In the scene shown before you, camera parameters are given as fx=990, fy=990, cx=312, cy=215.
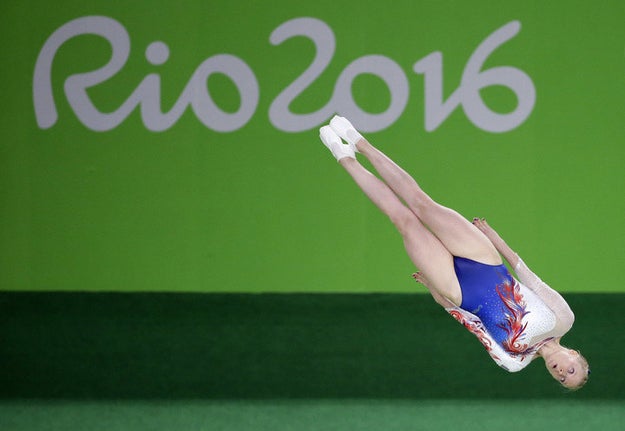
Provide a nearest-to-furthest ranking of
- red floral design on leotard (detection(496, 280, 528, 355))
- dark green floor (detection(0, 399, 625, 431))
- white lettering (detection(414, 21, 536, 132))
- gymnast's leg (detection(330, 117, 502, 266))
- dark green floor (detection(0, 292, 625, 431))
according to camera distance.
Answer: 1. gymnast's leg (detection(330, 117, 502, 266))
2. red floral design on leotard (detection(496, 280, 528, 355))
3. dark green floor (detection(0, 399, 625, 431))
4. white lettering (detection(414, 21, 536, 132))
5. dark green floor (detection(0, 292, 625, 431))

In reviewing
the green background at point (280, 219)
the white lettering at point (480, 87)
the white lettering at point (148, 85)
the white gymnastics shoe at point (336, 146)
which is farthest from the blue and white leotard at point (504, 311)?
the white lettering at point (148, 85)

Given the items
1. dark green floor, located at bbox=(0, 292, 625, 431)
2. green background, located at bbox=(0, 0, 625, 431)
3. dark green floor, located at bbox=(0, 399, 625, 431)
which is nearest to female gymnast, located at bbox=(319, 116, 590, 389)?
dark green floor, located at bbox=(0, 399, 625, 431)

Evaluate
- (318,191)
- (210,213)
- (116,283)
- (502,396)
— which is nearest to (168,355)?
(116,283)

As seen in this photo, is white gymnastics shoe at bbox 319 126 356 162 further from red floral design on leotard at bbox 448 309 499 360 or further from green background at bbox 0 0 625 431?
green background at bbox 0 0 625 431

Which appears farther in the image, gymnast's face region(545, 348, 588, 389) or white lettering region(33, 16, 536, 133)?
white lettering region(33, 16, 536, 133)

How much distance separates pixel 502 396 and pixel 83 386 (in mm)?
2919

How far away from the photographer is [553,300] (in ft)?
16.9

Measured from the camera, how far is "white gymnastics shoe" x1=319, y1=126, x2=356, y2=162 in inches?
202

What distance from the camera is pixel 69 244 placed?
6859mm

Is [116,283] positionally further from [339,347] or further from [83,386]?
[339,347]

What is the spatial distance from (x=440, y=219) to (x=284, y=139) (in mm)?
2068

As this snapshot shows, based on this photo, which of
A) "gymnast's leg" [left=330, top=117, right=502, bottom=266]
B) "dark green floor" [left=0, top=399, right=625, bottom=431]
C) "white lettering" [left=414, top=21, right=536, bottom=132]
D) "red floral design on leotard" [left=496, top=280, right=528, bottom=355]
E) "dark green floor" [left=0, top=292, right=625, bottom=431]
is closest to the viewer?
"gymnast's leg" [left=330, top=117, right=502, bottom=266]

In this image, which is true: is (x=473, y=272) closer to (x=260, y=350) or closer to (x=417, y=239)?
(x=417, y=239)

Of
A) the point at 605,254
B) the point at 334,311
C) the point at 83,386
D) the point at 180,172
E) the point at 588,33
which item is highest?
the point at 588,33
